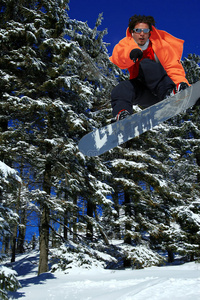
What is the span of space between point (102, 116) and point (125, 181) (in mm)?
3048

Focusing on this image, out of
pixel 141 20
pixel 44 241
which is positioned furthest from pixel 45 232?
pixel 141 20

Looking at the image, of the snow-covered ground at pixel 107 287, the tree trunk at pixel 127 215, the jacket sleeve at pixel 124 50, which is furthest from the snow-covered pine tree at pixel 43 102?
the jacket sleeve at pixel 124 50

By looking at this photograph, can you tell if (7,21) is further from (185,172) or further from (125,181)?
(185,172)

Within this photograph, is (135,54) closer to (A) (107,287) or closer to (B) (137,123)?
(B) (137,123)

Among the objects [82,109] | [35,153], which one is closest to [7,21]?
[82,109]

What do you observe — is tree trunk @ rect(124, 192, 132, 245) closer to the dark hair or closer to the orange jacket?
the orange jacket

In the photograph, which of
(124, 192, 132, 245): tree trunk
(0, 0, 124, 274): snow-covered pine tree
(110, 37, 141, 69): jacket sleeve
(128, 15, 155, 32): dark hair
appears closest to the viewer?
(128, 15, 155, 32): dark hair

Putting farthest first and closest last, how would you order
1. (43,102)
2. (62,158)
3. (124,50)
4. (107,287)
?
(62,158) → (43,102) → (107,287) → (124,50)

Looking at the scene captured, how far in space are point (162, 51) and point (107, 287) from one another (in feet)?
16.2

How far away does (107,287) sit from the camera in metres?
5.22

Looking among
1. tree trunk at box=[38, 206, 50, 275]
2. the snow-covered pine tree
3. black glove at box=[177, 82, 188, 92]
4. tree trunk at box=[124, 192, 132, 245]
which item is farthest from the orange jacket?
tree trunk at box=[124, 192, 132, 245]

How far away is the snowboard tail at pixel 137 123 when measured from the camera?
265 cm

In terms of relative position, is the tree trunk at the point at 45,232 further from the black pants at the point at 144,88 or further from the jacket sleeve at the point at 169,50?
the jacket sleeve at the point at 169,50

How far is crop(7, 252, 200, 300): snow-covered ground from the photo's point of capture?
11.7 feet
